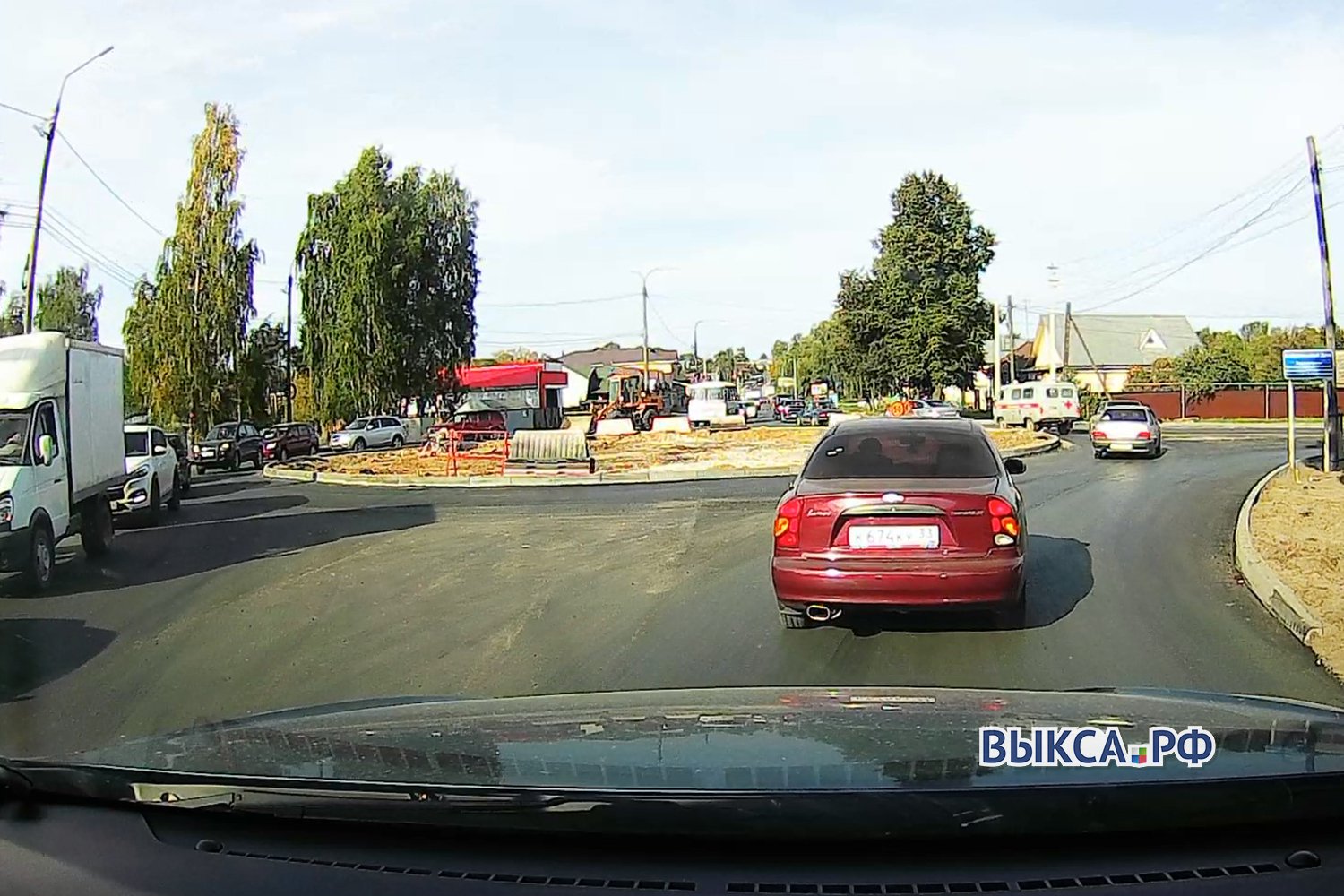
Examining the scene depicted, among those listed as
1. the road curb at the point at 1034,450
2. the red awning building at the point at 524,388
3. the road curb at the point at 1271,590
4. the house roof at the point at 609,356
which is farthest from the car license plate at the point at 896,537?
the house roof at the point at 609,356

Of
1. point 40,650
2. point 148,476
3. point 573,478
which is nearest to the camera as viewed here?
point 40,650

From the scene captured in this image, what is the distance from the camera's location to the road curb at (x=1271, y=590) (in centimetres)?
856

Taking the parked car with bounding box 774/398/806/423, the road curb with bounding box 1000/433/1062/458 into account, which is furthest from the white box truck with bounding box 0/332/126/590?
the parked car with bounding box 774/398/806/423

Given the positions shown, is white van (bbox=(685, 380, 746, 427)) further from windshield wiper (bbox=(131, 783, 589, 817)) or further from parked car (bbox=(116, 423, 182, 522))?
windshield wiper (bbox=(131, 783, 589, 817))

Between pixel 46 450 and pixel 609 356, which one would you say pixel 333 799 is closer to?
pixel 46 450

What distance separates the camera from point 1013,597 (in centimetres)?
816

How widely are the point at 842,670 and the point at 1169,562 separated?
20.2ft

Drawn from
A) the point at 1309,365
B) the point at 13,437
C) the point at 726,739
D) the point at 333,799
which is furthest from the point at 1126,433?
the point at 333,799

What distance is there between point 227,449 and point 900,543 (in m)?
36.2

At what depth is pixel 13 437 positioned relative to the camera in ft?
43.5

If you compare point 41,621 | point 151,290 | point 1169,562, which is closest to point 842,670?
Result: point 1169,562

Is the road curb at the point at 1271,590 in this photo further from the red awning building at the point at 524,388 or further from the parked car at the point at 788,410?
the parked car at the point at 788,410

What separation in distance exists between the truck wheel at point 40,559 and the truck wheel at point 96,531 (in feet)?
7.51

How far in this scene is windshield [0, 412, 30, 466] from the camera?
12961 mm
